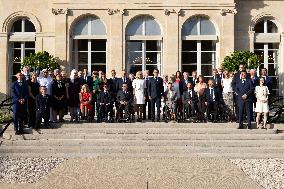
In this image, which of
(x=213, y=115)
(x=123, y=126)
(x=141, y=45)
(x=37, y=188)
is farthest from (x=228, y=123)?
(x=141, y=45)

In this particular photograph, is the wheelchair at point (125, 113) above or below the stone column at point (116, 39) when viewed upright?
below

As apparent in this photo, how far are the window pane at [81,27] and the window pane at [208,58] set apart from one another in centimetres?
617

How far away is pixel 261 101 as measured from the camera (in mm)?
16500

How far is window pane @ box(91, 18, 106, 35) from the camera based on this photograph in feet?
82.3

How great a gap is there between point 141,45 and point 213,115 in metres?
9.08

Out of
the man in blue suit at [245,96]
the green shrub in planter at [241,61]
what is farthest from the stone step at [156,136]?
the green shrub in planter at [241,61]

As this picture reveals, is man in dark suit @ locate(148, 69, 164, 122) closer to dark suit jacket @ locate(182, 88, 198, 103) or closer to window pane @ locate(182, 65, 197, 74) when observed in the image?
dark suit jacket @ locate(182, 88, 198, 103)

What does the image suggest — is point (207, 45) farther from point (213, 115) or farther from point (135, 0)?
point (213, 115)

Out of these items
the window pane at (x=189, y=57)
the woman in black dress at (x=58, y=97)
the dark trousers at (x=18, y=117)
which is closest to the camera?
the dark trousers at (x=18, y=117)

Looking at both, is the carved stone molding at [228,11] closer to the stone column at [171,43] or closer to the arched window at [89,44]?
the stone column at [171,43]

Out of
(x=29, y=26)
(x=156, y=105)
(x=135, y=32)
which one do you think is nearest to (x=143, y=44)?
(x=135, y=32)

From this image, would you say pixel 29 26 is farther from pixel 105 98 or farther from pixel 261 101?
pixel 261 101

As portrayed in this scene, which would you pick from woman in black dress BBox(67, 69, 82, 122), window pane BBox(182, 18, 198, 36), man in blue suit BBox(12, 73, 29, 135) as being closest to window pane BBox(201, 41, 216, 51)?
window pane BBox(182, 18, 198, 36)

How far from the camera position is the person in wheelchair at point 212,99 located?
17219 millimetres
